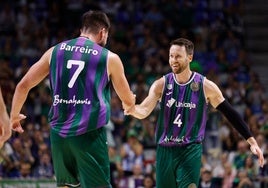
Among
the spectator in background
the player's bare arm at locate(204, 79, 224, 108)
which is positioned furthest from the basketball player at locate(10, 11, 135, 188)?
the spectator in background

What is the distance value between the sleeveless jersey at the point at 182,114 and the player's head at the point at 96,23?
173cm

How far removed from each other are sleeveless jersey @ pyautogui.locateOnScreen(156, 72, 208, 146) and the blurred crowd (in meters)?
4.64

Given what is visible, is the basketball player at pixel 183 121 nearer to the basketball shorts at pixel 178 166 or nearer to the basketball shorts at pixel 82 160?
the basketball shorts at pixel 178 166

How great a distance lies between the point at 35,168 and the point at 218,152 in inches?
178

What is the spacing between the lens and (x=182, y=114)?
8.62m

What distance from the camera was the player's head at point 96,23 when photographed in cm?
721

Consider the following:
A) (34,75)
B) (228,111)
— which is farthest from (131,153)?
(34,75)

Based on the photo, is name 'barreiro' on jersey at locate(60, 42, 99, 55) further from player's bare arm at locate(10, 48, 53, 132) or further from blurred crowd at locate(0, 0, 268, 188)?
blurred crowd at locate(0, 0, 268, 188)

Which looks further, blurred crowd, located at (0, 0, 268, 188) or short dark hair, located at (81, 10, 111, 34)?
blurred crowd, located at (0, 0, 268, 188)

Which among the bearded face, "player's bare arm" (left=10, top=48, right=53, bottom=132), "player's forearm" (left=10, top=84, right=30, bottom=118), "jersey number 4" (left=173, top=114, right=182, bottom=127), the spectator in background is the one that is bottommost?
the spectator in background

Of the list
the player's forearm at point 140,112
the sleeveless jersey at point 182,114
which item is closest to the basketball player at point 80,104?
the player's forearm at point 140,112

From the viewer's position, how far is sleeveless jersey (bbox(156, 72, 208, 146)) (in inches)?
337

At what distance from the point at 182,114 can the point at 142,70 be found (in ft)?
36.5

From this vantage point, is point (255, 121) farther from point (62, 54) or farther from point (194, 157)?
point (62, 54)
